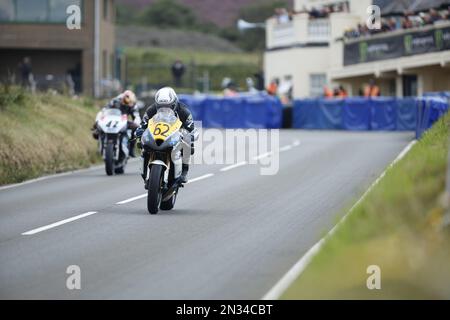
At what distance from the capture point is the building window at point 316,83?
61031mm

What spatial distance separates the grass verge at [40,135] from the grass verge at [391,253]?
13.4 metres

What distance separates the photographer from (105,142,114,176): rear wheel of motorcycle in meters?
23.5

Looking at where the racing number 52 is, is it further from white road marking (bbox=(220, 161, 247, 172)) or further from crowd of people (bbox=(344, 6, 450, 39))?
crowd of people (bbox=(344, 6, 450, 39))

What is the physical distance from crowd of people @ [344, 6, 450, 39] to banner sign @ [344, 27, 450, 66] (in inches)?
14.5

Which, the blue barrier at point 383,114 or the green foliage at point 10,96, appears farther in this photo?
the blue barrier at point 383,114

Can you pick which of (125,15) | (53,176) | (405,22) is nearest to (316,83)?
(405,22)

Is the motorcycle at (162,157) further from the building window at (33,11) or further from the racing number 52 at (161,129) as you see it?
the building window at (33,11)

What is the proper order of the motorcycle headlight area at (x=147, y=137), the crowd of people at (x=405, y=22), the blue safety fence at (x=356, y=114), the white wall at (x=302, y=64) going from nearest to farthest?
1. the motorcycle headlight area at (x=147, y=137)
2. the blue safety fence at (x=356, y=114)
3. the crowd of people at (x=405, y=22)
4. the white wall at (x=302, y=64)

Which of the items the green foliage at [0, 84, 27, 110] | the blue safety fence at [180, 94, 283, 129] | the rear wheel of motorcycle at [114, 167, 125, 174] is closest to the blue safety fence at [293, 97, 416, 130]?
the blue safety fence at [180, 94, 283, 129]

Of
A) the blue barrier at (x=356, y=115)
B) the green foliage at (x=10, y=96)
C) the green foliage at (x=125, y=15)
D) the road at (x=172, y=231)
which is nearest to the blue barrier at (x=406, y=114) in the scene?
the blue barrier at (x=356, y=115)

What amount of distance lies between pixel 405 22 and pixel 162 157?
33854 millimetres

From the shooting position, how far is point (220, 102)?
4734cm

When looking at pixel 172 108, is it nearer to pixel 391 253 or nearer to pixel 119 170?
pixel 391 253
